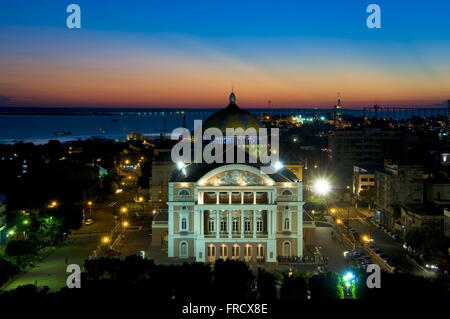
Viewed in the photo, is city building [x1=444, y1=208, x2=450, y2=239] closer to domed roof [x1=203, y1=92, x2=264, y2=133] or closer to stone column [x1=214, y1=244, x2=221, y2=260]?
stone column [x1=214, y1=244, x2=221, y2=260]

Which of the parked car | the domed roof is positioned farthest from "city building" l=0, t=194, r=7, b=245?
the parked car

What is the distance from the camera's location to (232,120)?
41.5m

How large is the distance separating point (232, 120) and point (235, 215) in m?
12.5

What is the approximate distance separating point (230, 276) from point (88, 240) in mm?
16258

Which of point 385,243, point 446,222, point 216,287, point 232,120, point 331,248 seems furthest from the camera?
point 232,120

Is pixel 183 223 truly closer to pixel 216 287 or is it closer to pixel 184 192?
pixel 184 192

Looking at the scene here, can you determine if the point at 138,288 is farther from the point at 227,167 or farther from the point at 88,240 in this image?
the point at 88,240

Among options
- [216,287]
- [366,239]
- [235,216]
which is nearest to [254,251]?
[235,216]

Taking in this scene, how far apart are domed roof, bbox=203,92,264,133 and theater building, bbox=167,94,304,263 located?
10608 millimetres

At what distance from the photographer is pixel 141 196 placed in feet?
165

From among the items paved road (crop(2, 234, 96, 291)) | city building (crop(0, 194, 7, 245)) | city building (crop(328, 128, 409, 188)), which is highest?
city building (crop(328, 128, 409, 188))

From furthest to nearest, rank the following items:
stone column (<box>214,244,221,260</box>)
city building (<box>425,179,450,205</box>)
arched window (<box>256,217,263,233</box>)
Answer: city building (<box>425,179,450,205</box>) → arched window (<box>256,217,263,233</box>) → stone column (<box>214,244,221,260</box>)

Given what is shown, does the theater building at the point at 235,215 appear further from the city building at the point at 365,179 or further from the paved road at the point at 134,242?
the city building at the point at 365,179

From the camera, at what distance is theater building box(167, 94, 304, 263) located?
30.3m
